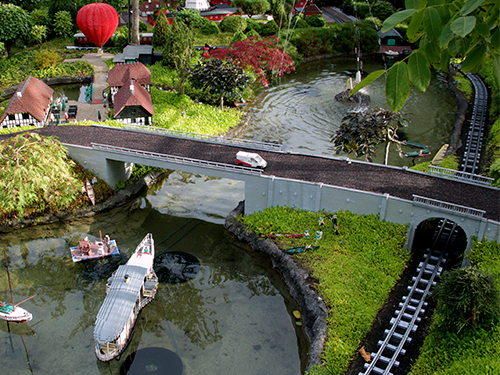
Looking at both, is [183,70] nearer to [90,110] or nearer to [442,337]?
[90,110]

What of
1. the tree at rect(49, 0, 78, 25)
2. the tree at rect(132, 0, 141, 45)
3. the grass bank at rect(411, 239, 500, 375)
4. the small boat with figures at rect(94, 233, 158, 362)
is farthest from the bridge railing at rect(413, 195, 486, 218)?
the tree at rect(49, 0, 78, 25)

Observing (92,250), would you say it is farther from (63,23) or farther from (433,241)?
(63,23)

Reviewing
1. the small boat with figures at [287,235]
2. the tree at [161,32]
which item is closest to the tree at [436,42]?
the small boat with figures at [287,235]

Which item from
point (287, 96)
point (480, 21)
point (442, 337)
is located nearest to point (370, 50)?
point (287, 96)

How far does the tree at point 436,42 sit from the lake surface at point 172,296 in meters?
22.8

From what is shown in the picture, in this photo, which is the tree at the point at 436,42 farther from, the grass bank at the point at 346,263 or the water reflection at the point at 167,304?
the water reflection at the point at 167,304

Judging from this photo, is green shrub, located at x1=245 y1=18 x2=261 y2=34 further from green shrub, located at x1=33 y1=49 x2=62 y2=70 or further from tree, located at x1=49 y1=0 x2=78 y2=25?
green shrub, located at x1=33 y1=49 x2=62 y2=70

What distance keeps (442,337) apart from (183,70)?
4593 cm

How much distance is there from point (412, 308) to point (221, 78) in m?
37.9

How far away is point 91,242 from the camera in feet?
121

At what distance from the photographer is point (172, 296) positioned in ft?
104

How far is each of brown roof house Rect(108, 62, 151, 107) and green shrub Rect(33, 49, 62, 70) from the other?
63.5 feet

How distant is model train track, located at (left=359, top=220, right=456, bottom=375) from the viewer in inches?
973

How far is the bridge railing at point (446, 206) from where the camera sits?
3083cm
